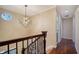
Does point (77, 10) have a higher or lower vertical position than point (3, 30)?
higher

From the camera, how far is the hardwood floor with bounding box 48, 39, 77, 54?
169cm

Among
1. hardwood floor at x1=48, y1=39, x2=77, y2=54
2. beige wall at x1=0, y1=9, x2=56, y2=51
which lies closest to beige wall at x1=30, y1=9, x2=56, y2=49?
beige wall at x1=0, y1=9, x2=56, y2=51

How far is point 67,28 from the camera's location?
1.78 meters

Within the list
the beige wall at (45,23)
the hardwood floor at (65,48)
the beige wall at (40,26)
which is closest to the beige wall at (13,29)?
the beige wall at (40,26)

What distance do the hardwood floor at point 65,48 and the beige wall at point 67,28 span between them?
0.09 meters

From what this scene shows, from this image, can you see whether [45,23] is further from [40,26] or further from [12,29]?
[12,29]

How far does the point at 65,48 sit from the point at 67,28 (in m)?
0.34

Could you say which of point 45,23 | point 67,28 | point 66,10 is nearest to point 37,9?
point 45,23

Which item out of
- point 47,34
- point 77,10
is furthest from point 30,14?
point 77,10
